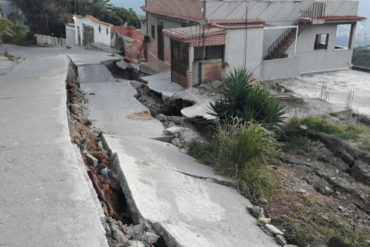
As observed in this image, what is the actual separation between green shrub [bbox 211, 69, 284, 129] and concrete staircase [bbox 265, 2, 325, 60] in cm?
723

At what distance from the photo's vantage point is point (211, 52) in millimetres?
13789

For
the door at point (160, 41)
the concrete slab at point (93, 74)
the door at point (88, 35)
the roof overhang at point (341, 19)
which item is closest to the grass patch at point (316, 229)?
the concrete slab at point (93, 74)

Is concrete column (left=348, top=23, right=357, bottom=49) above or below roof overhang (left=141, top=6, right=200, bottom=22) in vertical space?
below

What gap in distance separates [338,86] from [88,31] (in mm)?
21513

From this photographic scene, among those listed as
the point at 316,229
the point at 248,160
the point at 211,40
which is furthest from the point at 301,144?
the point at 211,40

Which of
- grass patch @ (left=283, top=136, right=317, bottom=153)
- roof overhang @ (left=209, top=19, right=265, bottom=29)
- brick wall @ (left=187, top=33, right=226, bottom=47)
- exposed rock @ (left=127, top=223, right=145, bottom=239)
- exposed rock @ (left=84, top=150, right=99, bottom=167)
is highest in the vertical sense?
roof overhang @ (left=209, top=19, right=265, bottom=29)

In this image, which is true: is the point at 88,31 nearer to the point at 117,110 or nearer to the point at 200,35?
the point at 200,35

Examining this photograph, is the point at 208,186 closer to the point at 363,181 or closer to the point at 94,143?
the point at 94,143

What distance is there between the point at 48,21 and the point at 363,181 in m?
35.5

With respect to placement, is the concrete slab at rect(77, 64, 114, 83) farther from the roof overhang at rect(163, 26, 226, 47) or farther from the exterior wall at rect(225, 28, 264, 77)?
the exterior wall at rect(225, 28, 264, 77)

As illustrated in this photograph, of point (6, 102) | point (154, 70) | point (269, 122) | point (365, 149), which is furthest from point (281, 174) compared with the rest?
point (154, 70)

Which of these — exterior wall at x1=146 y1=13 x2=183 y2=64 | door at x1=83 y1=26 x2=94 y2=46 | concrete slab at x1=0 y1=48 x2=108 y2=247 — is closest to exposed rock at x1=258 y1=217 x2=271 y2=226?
concrete slab at x1=0 y1=48 x2=108 y2=247

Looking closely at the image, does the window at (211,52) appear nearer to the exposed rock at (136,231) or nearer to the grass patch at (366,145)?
the grass patch at (366,145)

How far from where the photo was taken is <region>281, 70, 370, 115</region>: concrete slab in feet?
41.4
